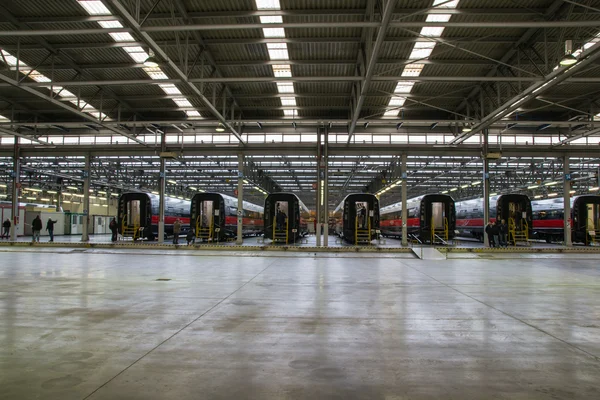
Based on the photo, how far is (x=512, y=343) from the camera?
15.6ft

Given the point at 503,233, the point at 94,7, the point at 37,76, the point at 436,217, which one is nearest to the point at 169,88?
the point at 37,76

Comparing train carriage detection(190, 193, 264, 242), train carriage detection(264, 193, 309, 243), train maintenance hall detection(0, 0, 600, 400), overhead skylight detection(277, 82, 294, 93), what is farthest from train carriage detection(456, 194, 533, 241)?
train carriage detection(190, 193, 264, 242)

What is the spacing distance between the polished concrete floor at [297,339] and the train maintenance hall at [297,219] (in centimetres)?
4

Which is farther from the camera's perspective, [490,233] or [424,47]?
[490,233]

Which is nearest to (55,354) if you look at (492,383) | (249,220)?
(492,383)

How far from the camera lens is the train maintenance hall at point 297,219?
3977mm

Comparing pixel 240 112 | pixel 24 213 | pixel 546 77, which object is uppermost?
pixel 240 112

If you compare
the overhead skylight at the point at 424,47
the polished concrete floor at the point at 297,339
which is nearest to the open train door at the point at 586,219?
the overhead skylight at the point at 424,47

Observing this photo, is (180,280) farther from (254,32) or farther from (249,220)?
(249,220)

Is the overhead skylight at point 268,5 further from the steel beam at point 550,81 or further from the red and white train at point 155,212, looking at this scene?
the red and white train at point 155,212

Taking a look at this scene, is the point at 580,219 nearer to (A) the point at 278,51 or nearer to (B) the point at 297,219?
(B) the point at 297,219

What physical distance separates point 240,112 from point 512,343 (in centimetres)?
1984

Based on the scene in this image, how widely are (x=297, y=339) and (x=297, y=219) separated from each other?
66.0 feet

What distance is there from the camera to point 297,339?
4.93 metres
